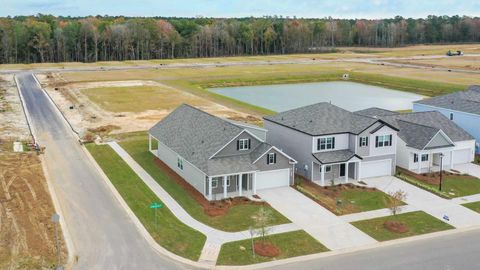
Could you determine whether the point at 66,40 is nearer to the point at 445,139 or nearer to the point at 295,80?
the point at 295,80

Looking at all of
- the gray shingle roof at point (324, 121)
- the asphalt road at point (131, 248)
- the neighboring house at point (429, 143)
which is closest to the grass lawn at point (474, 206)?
the asphalt road at point (131, 248)

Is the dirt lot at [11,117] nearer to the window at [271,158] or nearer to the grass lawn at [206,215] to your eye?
the grass lawn at [206,215]

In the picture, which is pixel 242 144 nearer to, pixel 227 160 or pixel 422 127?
pixel 227 160

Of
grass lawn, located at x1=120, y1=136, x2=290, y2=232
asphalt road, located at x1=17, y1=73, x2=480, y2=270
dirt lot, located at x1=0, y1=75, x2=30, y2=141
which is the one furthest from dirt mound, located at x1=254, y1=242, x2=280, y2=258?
dirt lot, located at x1=0, y1=75, x2=30, y2=141

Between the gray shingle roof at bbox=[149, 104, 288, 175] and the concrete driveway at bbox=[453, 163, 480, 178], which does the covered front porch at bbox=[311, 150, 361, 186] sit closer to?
the gray shingle roof at bbox=[149, 104, 288, 175]

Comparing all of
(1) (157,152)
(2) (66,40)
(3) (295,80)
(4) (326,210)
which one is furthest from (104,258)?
(2) (66,40)

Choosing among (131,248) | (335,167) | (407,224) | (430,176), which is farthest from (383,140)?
(131,248)
